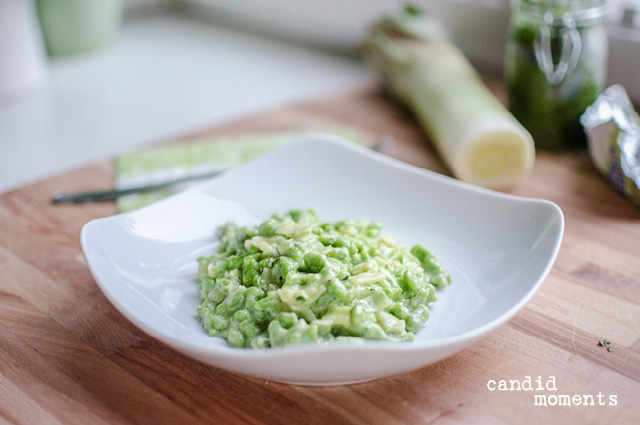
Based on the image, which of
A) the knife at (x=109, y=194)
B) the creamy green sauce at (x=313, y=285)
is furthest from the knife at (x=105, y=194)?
the creamy green sauce at (x=313, y=285)

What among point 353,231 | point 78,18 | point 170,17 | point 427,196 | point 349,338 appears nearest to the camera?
point 349,338

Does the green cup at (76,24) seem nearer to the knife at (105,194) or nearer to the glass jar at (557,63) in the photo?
the knife at (105,194)

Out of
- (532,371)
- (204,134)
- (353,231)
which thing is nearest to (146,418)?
(353,231)

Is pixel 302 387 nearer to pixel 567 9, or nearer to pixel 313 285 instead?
pixel 313 285

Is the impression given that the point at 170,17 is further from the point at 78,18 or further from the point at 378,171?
the point at 378,171

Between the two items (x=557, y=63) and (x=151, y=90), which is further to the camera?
(x=151, y=90)

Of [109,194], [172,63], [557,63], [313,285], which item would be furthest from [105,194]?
[172,63]
